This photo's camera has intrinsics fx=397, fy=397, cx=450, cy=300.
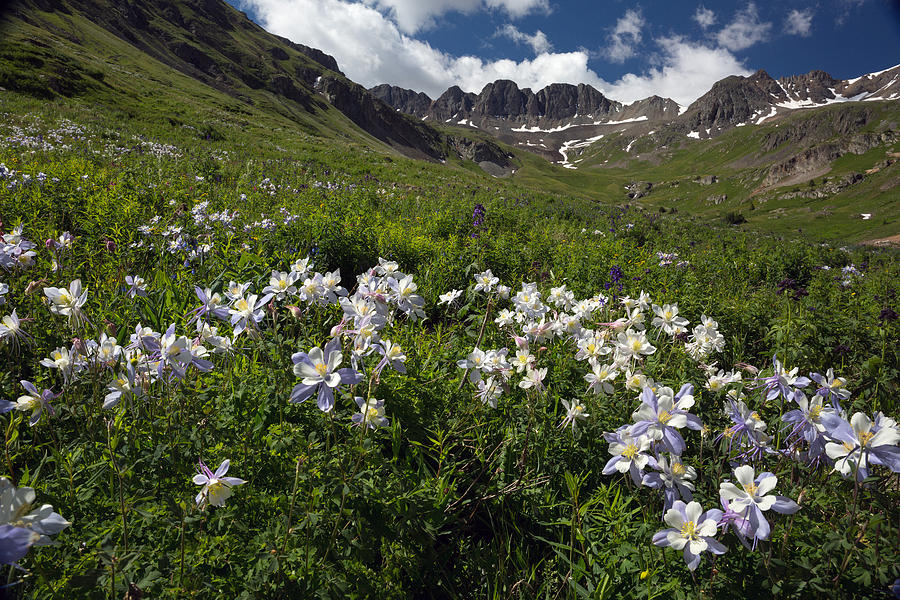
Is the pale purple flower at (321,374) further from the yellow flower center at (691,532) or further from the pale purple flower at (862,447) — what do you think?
the pale purple flower at (862,447)

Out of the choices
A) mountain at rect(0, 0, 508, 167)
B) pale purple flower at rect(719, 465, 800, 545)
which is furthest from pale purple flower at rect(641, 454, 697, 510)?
mountain at rect(0, 0, 508, 167)

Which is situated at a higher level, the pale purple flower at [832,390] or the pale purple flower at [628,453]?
the pale purple flower at [832,390]

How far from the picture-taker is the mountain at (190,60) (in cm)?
2691

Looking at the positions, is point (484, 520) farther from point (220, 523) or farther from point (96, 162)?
point (96, 162)

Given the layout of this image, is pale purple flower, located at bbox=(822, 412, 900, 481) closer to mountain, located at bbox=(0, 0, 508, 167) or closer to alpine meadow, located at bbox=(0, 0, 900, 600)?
alpine meadow, located at bbox=(0, 0, 900, 600)

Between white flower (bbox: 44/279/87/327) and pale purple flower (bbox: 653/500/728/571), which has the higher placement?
pale purple flower (bbox: 653/500/728/571)

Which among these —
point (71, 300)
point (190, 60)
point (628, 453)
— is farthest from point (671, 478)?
point (190, 60)

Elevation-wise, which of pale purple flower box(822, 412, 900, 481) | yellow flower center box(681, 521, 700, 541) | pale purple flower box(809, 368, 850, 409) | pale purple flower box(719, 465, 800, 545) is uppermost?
pale purple flower box(809, 368, 850, 409)

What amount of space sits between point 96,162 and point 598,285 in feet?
33.2

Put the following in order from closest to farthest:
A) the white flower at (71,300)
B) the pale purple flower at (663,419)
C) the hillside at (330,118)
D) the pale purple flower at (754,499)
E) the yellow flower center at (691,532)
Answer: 1. the pale purple flower at (754,499)
2. the yellow flower center at (691,532)
3. the pale purple flower at (663,419)
4. the white flower at (71,300)
5. the hillside at (330,118)

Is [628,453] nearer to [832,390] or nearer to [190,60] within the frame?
[832,390]

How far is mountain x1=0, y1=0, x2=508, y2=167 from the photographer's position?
2691 centimetres

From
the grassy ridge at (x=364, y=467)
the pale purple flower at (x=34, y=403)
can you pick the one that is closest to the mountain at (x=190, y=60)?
the grassy ridge at (x=364, y=467)

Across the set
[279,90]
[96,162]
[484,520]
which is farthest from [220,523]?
[279,90]
